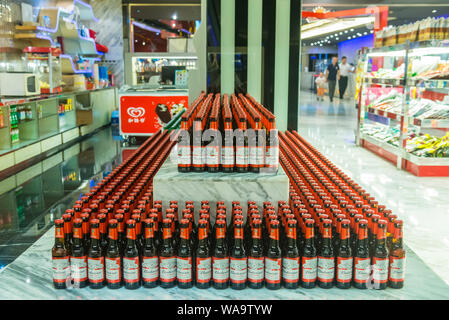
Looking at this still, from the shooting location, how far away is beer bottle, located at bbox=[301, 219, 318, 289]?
1.59 metres

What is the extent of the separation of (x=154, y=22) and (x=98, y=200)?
16.2 metres

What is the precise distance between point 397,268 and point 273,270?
441mm

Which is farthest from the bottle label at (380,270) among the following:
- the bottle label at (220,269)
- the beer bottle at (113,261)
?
the beer bottle at (113,261)

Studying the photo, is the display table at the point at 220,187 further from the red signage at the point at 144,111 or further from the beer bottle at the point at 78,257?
the red signage at the point at 144,111

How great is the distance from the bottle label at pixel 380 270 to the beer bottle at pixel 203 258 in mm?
578

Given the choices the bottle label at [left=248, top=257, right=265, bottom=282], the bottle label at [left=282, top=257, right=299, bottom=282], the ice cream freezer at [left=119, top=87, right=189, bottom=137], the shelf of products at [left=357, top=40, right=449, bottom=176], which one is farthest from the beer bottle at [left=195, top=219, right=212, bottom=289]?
the ice cream freezer at [left=119, top=87, right=189, bottom=137]

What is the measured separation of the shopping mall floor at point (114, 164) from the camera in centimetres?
160

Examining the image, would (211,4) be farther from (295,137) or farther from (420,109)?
(420,109)

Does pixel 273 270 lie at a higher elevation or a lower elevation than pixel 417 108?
lower

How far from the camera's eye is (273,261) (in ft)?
5.18

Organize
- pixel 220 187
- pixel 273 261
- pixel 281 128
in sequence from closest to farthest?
pixel 273 261
pixel 220 187
pixel 281 128

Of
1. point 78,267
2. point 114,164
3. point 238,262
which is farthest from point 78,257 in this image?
point 114,164

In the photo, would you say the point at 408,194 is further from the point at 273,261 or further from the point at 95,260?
the point at 95,260

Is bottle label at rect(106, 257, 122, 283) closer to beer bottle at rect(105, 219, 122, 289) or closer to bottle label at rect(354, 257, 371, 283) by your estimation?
beer bottle at rect(105, 219, 122, 289)
